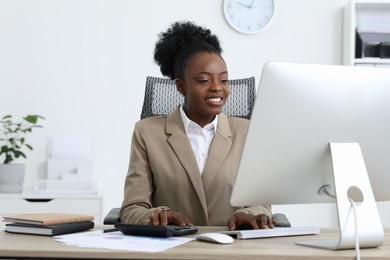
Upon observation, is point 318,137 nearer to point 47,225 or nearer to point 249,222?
point 249,222

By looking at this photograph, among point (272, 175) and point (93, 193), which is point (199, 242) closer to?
point (272, 175)

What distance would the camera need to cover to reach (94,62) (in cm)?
371

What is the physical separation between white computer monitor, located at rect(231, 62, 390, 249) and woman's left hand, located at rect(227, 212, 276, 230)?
0.21 m

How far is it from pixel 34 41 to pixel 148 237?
98.5 inches

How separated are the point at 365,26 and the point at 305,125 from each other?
2531 millimetres

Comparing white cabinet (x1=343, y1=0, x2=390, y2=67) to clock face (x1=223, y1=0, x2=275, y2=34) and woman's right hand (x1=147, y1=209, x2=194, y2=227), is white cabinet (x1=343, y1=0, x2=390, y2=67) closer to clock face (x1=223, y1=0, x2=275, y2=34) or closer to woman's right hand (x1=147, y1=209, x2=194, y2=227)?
clock face (x1=223, y1=0, x2=275, y2=34)

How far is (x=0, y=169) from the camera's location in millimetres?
3320

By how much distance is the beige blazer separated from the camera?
197 cm

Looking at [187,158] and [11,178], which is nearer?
[187,158]

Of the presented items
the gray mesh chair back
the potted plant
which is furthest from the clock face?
the gray mesh chair back

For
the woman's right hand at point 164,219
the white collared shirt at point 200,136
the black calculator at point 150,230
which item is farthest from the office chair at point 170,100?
the black calculator at point 150,230

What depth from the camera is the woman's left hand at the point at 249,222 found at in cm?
165

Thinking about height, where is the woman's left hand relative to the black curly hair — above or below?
below

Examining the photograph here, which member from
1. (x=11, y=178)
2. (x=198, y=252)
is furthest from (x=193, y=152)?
(x=11, y=178)
